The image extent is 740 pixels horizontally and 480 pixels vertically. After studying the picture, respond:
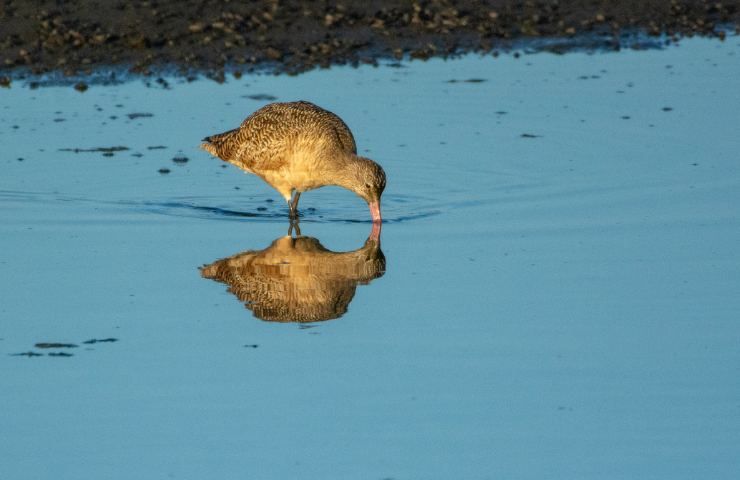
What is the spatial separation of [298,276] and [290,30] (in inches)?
309

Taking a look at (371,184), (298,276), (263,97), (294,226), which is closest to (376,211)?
(371,184)

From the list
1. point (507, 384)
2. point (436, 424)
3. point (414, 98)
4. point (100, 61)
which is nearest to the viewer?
point (436, 424)

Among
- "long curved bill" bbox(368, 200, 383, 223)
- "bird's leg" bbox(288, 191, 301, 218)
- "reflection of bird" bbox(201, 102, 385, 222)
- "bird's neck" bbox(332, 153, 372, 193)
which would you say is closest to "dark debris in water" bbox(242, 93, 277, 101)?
"reflection of bird" bbox(201, 102, 385, 222)

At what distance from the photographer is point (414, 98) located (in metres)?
15.8

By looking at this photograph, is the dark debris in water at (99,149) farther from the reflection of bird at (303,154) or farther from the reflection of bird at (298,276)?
the reflection of bird at (298,276)

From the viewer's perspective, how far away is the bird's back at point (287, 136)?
12375mm

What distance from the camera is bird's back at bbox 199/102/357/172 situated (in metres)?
12.4

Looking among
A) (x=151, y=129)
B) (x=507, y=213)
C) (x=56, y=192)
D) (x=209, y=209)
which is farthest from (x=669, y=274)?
(x=151, y=129)

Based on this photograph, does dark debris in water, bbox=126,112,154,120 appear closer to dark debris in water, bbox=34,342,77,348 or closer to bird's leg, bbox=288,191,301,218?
bird's leg, bbox=288,191,301,218

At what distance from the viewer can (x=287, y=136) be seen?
40.9ft

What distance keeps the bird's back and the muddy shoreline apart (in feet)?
13.1

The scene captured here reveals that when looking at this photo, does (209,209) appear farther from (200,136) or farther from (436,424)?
(436,424)

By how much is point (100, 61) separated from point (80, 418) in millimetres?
9599

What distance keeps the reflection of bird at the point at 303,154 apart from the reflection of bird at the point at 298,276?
0.71m
